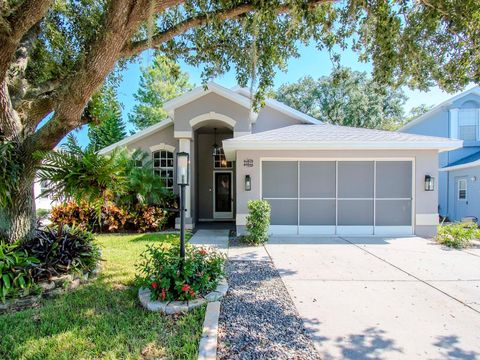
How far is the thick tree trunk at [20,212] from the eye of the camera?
15.4 feet

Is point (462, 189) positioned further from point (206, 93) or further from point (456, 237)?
point (206, 93)

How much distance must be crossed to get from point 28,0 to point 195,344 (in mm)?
5375

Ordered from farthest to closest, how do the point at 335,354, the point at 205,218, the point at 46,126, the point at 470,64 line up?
the point at 205,218 < the point at 470,64 < the point at 46,126 < the point at 335,354

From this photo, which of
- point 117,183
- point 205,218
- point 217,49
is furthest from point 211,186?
point 117,183

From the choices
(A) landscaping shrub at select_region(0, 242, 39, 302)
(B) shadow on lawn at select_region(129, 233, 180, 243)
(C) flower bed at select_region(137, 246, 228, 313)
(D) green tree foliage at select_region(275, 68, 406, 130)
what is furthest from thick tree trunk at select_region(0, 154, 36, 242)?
(D) green tree foliage at select_region(275, 68, 406, 130)

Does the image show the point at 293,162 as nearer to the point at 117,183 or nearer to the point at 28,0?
the point at 117,183

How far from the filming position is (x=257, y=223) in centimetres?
802

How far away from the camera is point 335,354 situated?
9.57 ft

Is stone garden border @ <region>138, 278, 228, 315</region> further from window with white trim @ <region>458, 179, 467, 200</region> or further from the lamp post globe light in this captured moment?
window with white trim @ <region>458, 179, 467, 200</region>

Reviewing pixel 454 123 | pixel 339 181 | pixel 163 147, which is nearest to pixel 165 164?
pixel 163 147

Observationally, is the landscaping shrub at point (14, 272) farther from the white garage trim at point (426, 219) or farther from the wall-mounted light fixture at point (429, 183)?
the wall-mounted light fixture at point (429, 183)

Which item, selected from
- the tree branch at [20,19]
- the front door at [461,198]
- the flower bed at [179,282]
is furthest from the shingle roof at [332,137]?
the front door at [461,198]

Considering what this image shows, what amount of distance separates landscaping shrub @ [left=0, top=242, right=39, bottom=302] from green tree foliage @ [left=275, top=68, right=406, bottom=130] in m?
24.7

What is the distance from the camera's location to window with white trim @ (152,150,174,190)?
482 inches
